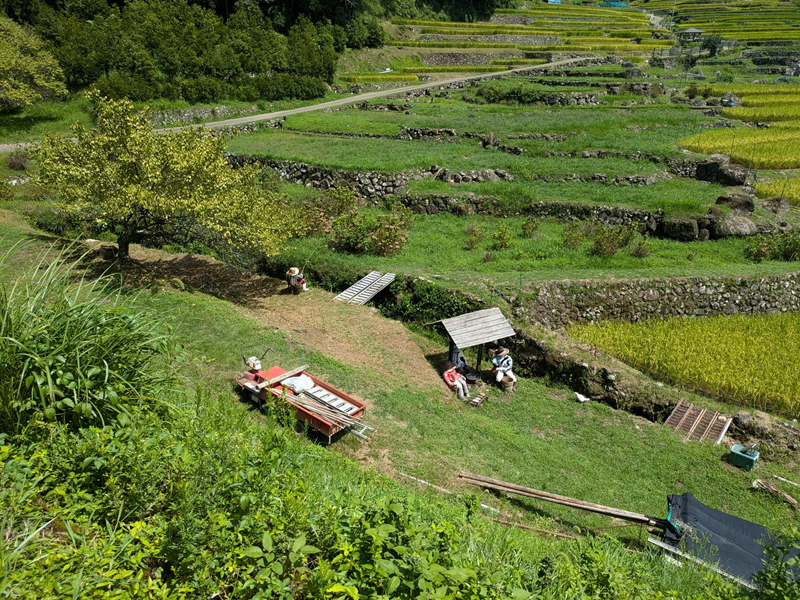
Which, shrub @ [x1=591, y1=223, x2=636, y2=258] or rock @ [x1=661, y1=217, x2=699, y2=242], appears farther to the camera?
rock @ [x1=661, y1=217, x2=699, y2=242]

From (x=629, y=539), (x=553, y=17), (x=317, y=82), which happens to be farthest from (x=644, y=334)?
(x=553, y=17)

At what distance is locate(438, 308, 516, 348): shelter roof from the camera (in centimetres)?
1139

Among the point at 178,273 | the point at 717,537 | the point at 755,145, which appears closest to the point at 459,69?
the point at 755,145

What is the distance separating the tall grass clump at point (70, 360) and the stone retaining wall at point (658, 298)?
10.7 metres

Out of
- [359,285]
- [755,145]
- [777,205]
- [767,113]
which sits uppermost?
[767,113]

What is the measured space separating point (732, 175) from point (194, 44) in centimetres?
3757

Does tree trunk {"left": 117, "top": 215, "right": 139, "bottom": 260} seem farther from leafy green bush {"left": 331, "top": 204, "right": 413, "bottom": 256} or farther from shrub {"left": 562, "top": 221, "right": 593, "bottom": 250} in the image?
shrub {"left": 562, "top": 221, "right": 593, "bottom": 250}

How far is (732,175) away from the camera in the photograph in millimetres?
21922

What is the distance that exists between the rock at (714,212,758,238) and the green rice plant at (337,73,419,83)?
129 ft

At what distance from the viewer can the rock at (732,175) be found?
21.8 meters

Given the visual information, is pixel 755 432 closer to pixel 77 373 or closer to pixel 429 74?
pixel 77 373

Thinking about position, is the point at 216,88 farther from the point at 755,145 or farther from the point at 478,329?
the point at 755,145

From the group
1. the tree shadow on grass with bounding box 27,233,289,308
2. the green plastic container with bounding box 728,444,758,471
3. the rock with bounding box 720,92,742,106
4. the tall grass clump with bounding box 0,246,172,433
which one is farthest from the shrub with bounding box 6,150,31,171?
the rock with bounding box 720,92,742,106

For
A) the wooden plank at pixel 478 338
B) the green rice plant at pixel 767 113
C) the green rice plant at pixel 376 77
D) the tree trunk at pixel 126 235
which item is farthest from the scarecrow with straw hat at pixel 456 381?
the green rice plant at pixel 376 77
